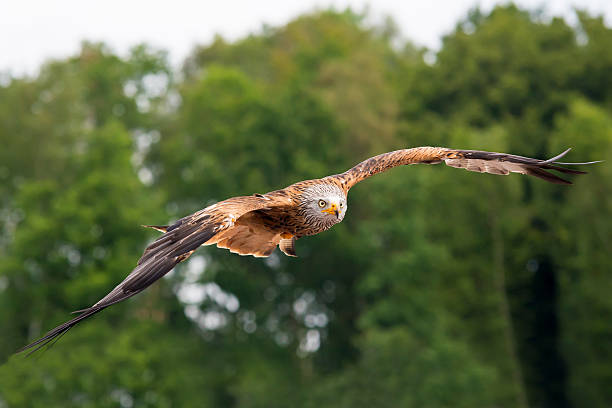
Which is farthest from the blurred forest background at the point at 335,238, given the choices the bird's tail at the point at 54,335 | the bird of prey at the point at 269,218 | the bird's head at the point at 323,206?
the bird's tail at the point at 54,335

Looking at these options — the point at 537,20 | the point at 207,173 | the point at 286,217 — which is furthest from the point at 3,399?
the point at 537,20

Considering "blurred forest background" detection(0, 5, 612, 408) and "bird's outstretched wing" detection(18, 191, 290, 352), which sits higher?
"blurred forest background" detection(0, 5, 612, 408)

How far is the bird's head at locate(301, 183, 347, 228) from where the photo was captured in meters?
9.92

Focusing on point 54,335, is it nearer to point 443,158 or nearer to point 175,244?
point 175,244

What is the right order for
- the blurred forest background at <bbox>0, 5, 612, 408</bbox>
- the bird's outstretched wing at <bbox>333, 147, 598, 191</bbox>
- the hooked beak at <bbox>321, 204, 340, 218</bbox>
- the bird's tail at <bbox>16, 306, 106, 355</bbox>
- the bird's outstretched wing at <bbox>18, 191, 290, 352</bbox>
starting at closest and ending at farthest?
the bird's tail at <bbox>16, 306, 106, 355</bbox>
the bird's outstretched wing at <bbox>18, 191, 290, 352</bbox>
the hooked beak at <bbox>321, 204, 340, 218</bbox>
the bird's outstretched wing at <bbox>333, 147, 598, 191</bbox>
the blurred forest background at <bbox>0, 5, 612, 408</bbox>

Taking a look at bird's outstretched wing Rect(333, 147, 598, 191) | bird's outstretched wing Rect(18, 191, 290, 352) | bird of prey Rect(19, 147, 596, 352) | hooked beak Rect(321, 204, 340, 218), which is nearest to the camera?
bird's outstretched wing Rect(18, 191, 290, 352)

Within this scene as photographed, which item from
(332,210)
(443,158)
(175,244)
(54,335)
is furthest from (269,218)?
(54,335)

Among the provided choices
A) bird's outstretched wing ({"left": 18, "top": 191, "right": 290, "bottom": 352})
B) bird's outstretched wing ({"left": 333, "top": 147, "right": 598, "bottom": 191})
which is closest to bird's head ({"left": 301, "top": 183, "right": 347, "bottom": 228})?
bird's outstretched wing ({"left": 18, "top": 191, "right": 290, "bottom": 352})

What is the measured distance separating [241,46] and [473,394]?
24313 millimetres

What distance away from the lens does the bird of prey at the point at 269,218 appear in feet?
26.1

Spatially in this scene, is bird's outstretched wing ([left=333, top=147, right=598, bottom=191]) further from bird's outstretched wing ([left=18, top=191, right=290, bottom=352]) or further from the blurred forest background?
the blurred forest background

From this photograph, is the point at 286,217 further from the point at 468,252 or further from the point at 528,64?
the point at 528,64

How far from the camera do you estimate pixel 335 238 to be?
38.5 m

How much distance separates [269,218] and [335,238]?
28.1m
